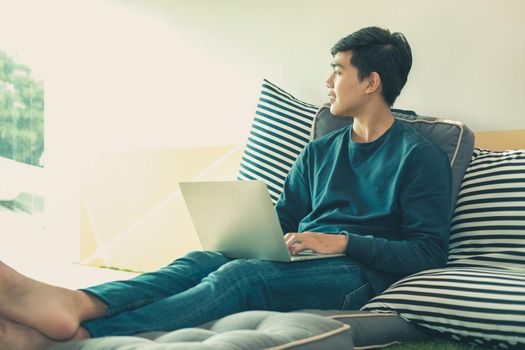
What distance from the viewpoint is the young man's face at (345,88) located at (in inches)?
83.8

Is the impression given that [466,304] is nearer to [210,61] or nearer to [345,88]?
[345,88]

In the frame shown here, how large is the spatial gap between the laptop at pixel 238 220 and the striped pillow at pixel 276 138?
0.56 metres

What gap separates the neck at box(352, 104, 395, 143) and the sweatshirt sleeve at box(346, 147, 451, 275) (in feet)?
0.63

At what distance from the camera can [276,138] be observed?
2443 mm

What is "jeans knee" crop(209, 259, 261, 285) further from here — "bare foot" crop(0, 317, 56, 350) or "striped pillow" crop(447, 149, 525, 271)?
"striped pillow" crop(447, 149, 525, 271)

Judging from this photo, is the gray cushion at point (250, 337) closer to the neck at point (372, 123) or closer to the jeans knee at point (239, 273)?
the jeans knee at point (239, 273)

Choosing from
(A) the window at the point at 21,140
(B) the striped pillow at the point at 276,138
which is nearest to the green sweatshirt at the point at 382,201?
(B) the striped pillow at the point at 276,138

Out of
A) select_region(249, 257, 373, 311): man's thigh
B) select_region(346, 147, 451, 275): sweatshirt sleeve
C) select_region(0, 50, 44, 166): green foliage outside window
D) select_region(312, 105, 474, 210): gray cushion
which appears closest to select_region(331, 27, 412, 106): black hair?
select_region(312, 105, 474, 210): gray cushion

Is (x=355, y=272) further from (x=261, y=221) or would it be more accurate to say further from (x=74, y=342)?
(x=74, y=342)

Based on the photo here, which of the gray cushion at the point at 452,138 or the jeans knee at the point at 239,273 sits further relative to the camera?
the gray cushion at the point at 452,138

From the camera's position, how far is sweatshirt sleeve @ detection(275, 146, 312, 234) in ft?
7.11

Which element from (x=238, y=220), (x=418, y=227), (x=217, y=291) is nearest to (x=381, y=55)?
(x=418, y=227)

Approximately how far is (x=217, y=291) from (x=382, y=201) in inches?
22.4

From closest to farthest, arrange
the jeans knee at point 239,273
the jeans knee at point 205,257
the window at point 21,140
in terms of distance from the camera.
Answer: the jeans knee at point 239,273 < the jeans knee at point 205,257 < the window at point 21,140
